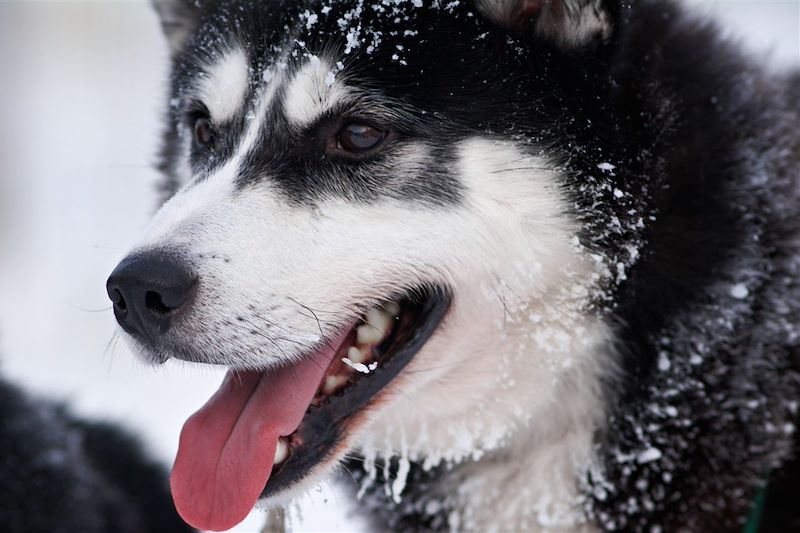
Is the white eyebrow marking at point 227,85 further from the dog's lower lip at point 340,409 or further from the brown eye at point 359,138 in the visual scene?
the dog's lower lip at point 340,409

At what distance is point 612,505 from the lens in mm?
1794

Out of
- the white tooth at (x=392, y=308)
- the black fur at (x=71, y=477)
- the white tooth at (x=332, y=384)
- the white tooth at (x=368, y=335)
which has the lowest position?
the black fur at (x=71, y=477)

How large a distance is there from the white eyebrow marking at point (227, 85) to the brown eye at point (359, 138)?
0.86 feet

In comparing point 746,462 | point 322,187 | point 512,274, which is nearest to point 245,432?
point 322,187

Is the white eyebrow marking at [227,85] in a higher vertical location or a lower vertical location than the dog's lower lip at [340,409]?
higher

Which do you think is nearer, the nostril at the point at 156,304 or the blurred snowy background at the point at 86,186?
the nostril at the point at 156,304

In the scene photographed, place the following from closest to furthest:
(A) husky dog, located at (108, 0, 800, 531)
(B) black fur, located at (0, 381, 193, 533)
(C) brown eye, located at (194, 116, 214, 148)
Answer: (A) husky dog, located at (108, 0, 800, 531), (C) brown eye, located at (194, 116, 214, 148), (B) black fur, located at (0, 381, 193, 533)

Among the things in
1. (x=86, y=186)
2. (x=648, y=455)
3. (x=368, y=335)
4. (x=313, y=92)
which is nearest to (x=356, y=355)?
(x=368, y=335)

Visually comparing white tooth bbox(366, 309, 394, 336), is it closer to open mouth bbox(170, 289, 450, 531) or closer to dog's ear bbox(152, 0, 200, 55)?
open mouth bbox(170, 289, 450, 531)

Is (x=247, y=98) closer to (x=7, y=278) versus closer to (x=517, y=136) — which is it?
(x=517, y=136)

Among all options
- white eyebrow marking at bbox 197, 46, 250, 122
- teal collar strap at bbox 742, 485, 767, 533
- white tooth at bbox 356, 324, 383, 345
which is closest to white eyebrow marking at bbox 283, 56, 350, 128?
white eyebrow marking at bbox 197, 46, 250, 122

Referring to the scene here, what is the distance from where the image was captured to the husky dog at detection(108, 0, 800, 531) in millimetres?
1580

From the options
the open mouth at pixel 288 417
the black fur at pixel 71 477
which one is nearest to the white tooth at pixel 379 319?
the open mouth at pixel 288 417

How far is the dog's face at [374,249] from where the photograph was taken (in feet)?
5.09
